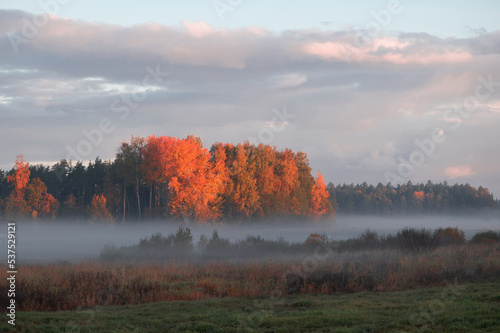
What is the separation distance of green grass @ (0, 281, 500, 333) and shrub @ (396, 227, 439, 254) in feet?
43.6

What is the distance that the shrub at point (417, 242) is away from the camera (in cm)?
2909

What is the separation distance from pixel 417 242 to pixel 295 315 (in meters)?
19.0

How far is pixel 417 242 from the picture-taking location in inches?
1163

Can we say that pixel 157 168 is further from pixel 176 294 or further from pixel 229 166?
pixel 176 294

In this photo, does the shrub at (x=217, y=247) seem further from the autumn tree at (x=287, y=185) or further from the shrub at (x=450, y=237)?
the autumn tree at (x=287, y=185)

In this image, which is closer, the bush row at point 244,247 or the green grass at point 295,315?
the green grass at point 295,315

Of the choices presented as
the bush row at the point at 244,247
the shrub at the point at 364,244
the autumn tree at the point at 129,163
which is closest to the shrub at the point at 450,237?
the bush row at the point at 244,247

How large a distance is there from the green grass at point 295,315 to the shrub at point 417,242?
523 inches

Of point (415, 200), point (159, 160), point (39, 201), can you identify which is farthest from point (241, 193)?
point (415, 200)

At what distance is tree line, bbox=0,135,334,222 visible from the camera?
193ft

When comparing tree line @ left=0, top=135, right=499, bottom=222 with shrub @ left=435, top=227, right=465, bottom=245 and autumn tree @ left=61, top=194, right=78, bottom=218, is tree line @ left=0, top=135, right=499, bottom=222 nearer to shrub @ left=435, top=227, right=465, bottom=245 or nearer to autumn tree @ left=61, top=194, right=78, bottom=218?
autumn tree @ left=61, top=194, right=78, bottom=218

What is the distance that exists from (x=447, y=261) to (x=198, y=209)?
3871 centimetres

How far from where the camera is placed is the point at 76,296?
15844 millimetres

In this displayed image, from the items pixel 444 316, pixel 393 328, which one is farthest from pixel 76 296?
pixel 444 316
